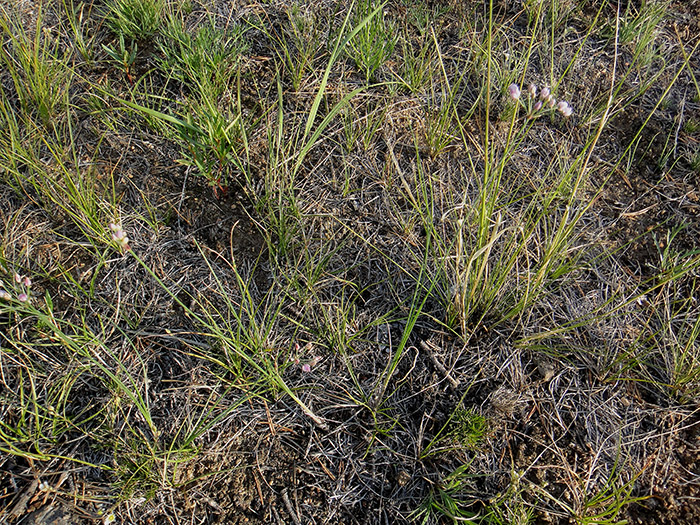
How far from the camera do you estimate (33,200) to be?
6.47ft

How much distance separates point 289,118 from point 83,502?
1.68 metres

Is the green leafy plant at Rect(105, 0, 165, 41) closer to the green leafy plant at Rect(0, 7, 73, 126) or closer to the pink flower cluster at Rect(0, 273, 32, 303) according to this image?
the green leafy plant at Rect(0, 7, 73, 126)

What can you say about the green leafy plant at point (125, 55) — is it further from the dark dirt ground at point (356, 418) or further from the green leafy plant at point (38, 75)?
the dark dirt ground at point (356, 418)

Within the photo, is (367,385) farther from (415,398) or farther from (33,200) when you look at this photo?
(33,200)

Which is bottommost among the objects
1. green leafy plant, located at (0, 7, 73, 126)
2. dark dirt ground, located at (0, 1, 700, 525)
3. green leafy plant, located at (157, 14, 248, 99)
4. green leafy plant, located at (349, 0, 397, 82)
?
dark dirt ground, located at (0, 1, 700, 525)

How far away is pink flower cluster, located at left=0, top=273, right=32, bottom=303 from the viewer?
1.61 m

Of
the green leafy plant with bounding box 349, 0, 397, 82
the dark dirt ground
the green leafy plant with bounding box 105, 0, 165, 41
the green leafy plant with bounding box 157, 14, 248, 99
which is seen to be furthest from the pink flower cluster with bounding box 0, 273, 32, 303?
the green leafy plant with bounding box 349, 0, 397, 82

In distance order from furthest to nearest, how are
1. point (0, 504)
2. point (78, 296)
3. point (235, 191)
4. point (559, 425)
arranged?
point (235, 191), point (78, 296), point (559, 425), point (0, 504)

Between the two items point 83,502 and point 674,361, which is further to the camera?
point 674,361

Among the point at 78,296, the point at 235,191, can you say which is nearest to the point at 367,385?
the point at 235,191

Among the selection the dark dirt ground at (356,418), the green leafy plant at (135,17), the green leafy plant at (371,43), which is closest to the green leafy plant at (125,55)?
the green leafy plant at (135,17)

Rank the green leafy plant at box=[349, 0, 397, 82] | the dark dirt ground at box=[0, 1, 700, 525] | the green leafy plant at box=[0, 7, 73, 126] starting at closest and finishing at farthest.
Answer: the dark dirt ground at box=[0, 1, 700, 525] → the green leafy plant at box=[0, 7, 73, 126] → the green leafy plant at box=[349, 0, 397, 82]

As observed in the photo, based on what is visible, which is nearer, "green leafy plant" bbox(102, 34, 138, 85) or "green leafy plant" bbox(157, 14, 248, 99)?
"green leafy plant" bbox(157, 14, 248, 99)

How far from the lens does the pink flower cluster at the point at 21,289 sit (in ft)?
5.27
